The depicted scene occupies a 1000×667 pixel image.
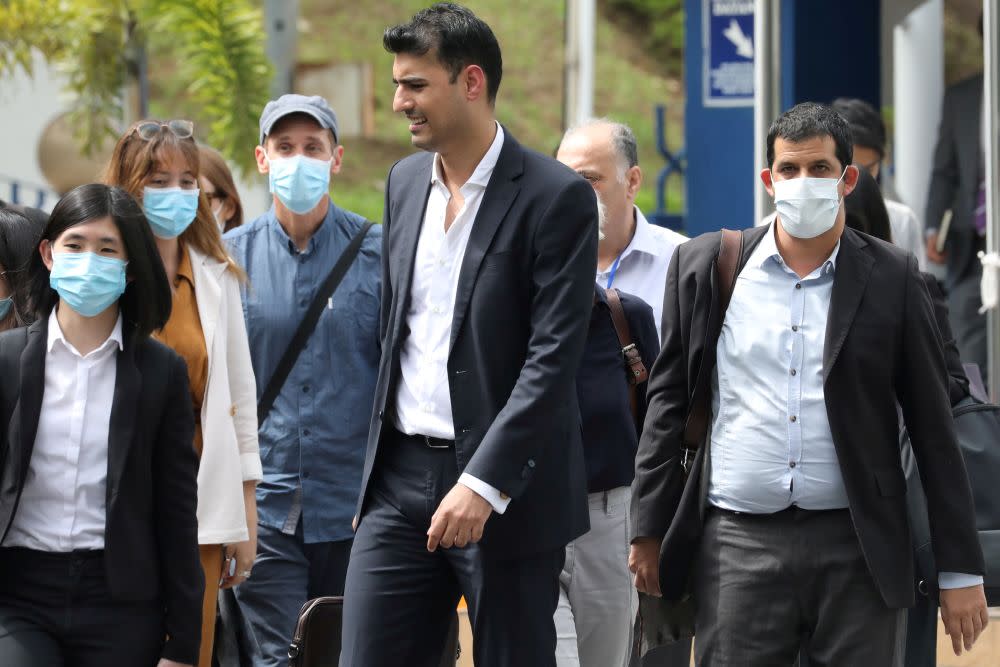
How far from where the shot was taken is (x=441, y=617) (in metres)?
4.39

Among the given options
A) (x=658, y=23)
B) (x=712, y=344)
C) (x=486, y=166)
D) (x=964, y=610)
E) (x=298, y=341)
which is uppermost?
(x=658, y=23)

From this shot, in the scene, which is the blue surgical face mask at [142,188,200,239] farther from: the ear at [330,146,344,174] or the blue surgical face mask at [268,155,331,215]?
the ear at [330,146,344,174]

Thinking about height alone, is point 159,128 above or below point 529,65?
below

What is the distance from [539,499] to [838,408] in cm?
79

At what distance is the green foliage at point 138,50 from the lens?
922cm

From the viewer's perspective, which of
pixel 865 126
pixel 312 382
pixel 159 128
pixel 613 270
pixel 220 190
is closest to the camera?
pixel 159 128

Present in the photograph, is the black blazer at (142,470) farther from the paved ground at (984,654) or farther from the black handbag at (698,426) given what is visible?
the paved ground at (984,654)

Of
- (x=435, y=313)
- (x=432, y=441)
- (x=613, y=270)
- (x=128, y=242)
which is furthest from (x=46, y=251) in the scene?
(x=613, y=270)

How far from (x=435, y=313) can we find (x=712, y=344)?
74cm

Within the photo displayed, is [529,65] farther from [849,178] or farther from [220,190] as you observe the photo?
[849,178]

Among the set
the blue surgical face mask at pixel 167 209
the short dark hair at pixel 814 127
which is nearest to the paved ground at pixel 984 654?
the blue surgical face mask at pixel 167 209

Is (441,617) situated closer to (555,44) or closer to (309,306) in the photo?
(309,306)

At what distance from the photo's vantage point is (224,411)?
5230 mm

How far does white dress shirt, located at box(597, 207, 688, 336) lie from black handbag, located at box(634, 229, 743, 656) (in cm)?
129
